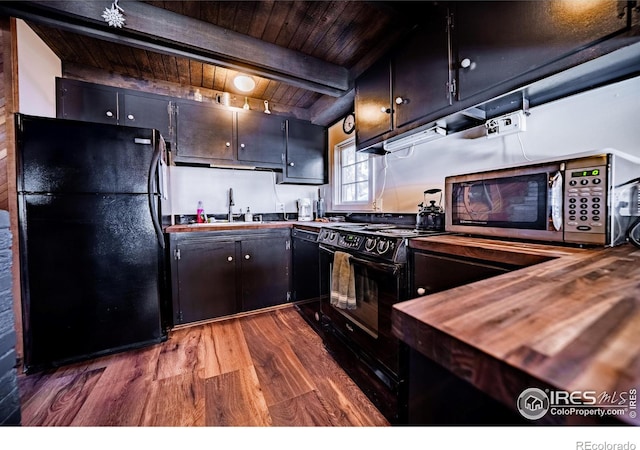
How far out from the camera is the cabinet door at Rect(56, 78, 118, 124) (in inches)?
80.6

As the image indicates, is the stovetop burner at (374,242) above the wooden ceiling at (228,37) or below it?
below

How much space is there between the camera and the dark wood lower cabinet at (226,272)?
7.04 ft

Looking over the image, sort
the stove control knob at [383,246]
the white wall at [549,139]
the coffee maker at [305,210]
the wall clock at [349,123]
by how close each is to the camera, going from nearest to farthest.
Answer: the white wall at [549,139] → the stove control knob at [383,246] → the wall clock at [349,123] → the coffee maker at [305,210]

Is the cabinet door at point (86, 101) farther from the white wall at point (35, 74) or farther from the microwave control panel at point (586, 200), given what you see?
the microwave control panel at point (586, 200)

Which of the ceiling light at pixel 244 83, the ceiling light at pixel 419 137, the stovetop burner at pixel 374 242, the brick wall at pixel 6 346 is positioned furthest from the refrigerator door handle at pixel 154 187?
the ceiling light at pixel 419 137

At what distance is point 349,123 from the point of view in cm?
284

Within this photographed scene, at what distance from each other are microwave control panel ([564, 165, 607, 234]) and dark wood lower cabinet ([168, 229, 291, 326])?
82.8 inches

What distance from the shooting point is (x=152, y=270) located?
189 centimetres

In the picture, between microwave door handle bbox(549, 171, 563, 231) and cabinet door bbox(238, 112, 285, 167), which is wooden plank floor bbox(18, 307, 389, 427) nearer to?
microwave door handle bbox(549, 171, 563, 231)

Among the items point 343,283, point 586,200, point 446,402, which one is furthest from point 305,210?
point 446,402

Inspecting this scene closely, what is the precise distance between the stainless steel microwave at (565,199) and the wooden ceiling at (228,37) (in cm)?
127

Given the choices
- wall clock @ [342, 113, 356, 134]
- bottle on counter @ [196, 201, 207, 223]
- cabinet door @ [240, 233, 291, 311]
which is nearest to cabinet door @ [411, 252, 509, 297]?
cabinet door @ [240, 233, 291, 311]

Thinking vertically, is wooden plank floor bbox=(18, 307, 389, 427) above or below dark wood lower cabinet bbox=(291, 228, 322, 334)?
below

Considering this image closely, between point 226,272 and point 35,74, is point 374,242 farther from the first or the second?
point 35,74
